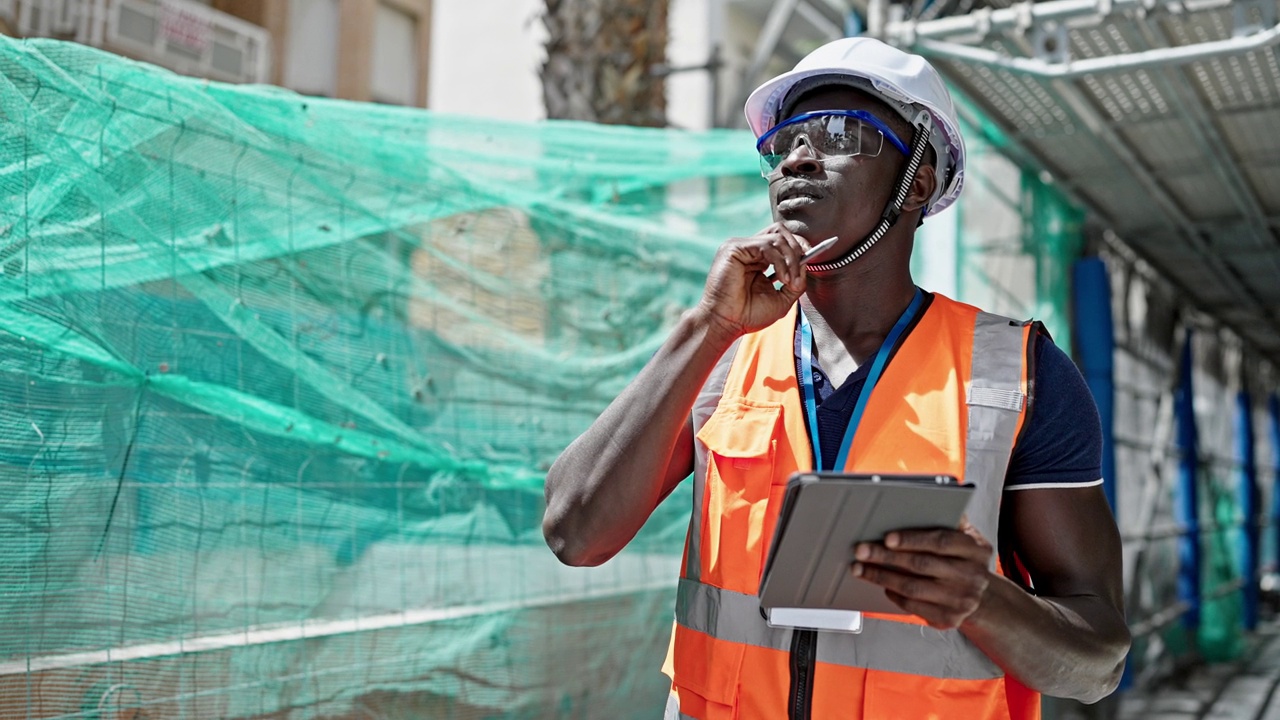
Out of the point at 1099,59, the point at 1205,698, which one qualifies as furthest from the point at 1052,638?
the point at 1205,698

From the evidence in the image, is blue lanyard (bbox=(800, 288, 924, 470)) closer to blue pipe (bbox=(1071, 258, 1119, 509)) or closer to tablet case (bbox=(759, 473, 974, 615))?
tablet case (bbox=(759, 473, 974, 615))

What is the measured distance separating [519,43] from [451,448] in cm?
1633

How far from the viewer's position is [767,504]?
1.88 meters

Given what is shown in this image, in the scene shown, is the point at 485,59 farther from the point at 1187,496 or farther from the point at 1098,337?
the point at 1098,337

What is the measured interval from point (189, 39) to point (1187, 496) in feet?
35.3

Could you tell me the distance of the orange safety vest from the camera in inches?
69.7

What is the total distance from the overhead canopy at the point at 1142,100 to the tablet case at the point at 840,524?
3.96 metres

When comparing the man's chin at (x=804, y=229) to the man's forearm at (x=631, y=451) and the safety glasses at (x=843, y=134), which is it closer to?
the safety glasses at (x=843, y=134)

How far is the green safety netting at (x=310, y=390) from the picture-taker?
2.70m

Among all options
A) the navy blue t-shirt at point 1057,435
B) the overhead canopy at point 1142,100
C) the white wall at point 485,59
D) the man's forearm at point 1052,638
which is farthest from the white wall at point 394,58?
the man's forearm at point 1052,638

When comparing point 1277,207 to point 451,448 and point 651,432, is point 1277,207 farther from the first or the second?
point 651,432

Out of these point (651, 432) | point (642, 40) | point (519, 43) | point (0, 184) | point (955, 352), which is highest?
point (519, 43)

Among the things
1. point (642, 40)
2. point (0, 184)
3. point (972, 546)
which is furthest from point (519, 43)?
point (972, 546)

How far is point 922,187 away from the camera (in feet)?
7.17
